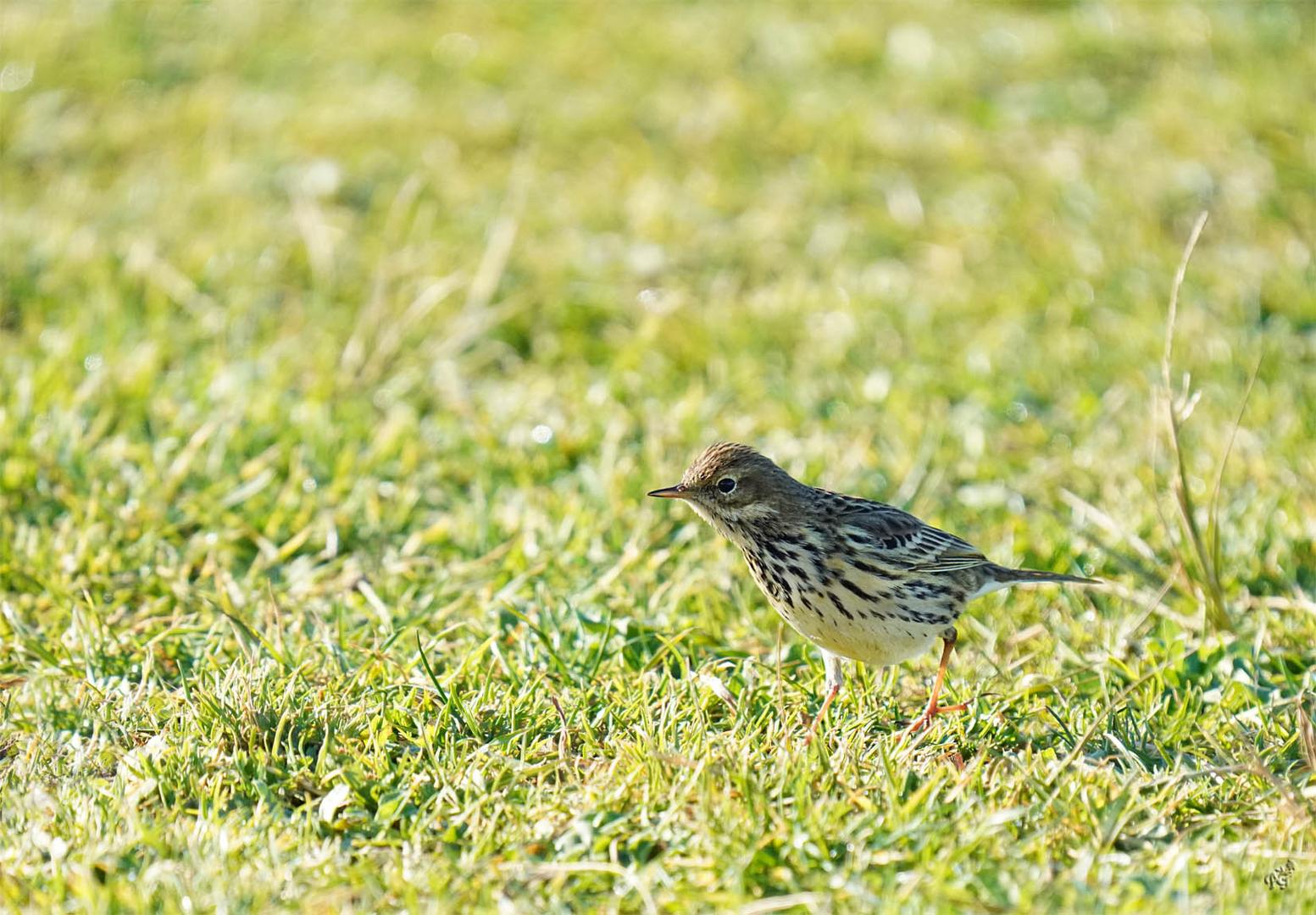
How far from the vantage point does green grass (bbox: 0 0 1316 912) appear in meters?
4.23

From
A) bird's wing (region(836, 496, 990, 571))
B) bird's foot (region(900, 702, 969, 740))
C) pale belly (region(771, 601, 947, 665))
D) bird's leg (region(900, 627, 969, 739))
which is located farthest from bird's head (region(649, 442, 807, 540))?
bird's foot (region(900, 702, 969, 740))

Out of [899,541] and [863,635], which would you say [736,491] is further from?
[863,635]

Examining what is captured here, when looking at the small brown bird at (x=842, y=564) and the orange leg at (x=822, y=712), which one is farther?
the small brown bird at (x=842, y=564)

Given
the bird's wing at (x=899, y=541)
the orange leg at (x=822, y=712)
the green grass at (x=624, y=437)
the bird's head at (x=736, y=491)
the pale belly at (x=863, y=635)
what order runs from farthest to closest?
the bird's head at (x=736, y=491)
the bird's wing at (x=899, y=541)
the pale belly at (x=863, y=635)
the orange leg at (x=822, y=712)
the green grass at (x=624, y=437)

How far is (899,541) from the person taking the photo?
5191 mm

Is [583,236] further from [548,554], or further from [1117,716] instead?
[1117,716]

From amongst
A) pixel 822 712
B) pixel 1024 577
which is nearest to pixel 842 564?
pixel 822 712

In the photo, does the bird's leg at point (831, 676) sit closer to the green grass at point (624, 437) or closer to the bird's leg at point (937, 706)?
the green grass at point (624, 437)

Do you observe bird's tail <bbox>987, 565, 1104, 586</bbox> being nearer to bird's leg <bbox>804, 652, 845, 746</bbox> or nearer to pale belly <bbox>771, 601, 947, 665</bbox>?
pale belly <bbox>771, 601, 947, 665</bbox>

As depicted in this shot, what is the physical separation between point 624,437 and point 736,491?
176cm

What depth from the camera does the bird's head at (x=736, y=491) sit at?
5.24m

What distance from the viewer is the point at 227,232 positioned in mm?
8461

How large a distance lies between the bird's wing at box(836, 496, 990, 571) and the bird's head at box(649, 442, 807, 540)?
0.63 ft

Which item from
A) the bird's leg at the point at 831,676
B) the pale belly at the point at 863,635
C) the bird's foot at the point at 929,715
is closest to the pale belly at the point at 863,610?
the pale belly at the point at 863,635
